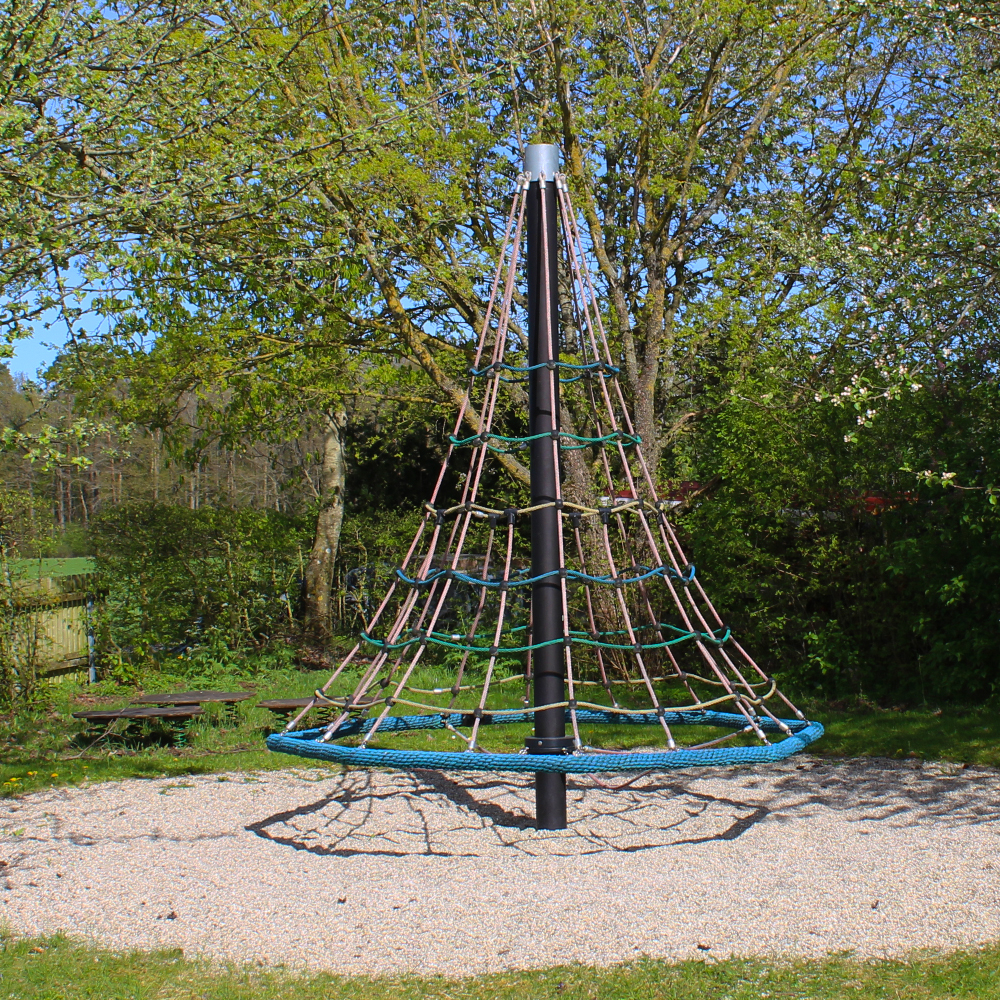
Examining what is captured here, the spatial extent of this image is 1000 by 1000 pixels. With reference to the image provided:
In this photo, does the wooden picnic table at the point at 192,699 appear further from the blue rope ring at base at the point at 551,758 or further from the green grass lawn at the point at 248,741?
the blue rope ring at base at the point at 551,758

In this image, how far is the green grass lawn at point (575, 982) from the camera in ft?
9.95

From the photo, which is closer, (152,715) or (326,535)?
(152,715)

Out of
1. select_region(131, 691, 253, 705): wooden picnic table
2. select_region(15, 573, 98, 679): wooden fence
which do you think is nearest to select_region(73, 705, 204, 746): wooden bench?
select_region(131, 691, 253, 705): wooden picnic table

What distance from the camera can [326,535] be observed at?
11320 millimetres

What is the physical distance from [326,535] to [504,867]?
7373 millimetres

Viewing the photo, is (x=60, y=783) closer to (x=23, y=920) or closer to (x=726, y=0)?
(x=23, y=920)

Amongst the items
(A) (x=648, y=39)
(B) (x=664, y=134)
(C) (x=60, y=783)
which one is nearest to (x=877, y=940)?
(C) (x=60, y=783)

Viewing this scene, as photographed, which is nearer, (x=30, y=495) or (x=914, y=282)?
(x=914, y=282)

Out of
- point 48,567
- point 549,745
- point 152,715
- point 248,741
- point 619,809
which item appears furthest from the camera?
point 48,567

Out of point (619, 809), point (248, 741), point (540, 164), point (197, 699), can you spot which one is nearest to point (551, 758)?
point (619, 809)

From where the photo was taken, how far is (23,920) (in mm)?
3770

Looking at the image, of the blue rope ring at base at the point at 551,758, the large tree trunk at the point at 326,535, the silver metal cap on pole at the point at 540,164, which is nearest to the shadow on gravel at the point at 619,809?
the blue rope ring at base at the point at 551,758

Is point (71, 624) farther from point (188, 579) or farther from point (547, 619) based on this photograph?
point (547, 619)

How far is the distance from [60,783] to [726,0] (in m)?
8.51
